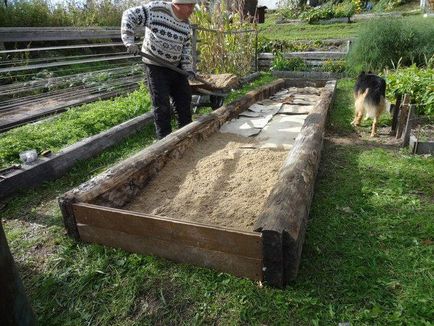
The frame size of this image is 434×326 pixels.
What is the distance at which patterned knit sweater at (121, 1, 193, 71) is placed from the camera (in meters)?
3.87

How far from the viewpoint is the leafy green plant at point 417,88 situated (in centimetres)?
482

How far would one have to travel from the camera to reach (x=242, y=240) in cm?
191

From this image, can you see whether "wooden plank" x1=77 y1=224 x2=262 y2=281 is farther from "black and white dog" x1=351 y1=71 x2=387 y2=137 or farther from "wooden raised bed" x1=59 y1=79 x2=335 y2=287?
"black and white dog" x1=351 y1=71 x2=387 y2=137

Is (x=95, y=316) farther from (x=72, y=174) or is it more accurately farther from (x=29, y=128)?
(x=29, y=128)

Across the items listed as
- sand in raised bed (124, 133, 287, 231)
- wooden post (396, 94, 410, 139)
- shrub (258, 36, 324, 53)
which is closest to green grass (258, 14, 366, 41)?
shrub (258, 36, 324, 53)

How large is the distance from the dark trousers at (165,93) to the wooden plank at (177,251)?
82.9 inches

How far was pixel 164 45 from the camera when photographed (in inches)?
159

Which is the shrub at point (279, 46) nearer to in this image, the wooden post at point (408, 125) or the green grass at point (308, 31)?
the green grass at point (308, 31)

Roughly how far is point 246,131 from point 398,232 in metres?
2.39

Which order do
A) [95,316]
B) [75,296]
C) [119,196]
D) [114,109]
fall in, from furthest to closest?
1. [114,109]
2. [119,196]
3. [75,296]
4. [95,316]

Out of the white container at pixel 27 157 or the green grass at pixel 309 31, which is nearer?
the white container at pixel 27 157

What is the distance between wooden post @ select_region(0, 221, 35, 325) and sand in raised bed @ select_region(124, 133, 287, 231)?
116 centimetres

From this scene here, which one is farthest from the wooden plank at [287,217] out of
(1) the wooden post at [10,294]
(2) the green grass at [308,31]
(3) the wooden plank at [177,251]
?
(2) the green grass at [308,31]

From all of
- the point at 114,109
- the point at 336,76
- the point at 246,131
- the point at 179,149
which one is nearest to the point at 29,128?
the point at 114,109
